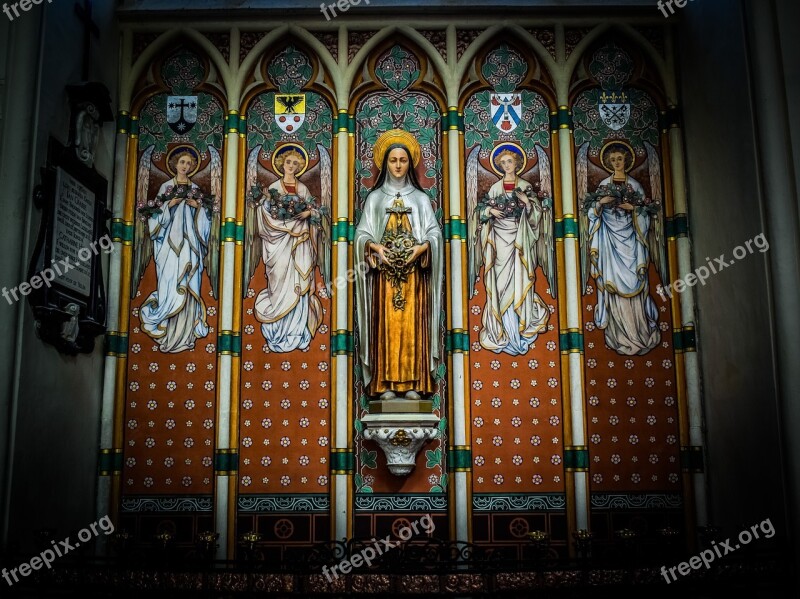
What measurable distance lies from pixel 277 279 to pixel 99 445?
2409 mm

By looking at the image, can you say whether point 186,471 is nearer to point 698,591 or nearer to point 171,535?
point 171,535

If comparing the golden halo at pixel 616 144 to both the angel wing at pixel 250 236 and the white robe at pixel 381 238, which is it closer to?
the white robe at pixel 381 238

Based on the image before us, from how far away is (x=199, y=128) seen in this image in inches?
366

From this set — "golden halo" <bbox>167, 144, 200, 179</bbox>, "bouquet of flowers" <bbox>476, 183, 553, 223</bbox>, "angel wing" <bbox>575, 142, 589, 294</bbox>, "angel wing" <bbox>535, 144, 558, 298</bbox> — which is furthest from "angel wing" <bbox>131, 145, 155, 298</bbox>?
"angel wing" <bbox>575, 142, 589, 294</bbox>

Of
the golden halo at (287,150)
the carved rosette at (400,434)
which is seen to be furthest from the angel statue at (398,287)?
the golden halo at (287,150)

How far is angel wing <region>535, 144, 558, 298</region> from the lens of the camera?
352 inches

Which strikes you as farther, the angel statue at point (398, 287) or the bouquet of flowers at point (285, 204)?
the bouquet of flowers at point (285, 204)

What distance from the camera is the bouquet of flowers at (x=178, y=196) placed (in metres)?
9.06

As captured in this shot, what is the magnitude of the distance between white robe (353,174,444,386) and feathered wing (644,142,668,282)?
2228mm

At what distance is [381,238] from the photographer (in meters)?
8.74

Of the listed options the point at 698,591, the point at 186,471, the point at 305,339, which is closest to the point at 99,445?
the point at 186,471

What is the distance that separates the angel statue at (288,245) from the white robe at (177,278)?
54cm

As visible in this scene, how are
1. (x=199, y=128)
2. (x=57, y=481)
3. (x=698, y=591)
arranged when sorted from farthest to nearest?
(x=199, y=128) → (x=57, y=481) → (x=698, y=591)

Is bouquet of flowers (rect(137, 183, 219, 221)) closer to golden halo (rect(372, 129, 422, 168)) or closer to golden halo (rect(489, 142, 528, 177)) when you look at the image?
golden halo (rect(372, 129, 422, 168))
